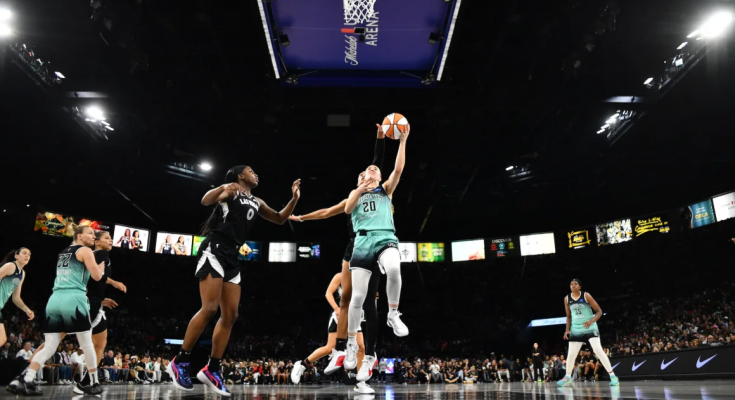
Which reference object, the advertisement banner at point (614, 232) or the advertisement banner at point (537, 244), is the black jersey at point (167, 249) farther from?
the advertisement banner at point (614, 232)

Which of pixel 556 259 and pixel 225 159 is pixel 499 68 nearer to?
pixel 225 159

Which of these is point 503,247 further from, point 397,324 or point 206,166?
point 397,324

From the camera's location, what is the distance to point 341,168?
19375mm

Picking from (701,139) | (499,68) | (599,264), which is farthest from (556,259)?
(499,68)

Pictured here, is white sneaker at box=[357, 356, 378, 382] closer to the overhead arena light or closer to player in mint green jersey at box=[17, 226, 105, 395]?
player in mint green jersey at box=[17, 226, 105, 395]

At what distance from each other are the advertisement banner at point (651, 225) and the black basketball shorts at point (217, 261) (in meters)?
24.4

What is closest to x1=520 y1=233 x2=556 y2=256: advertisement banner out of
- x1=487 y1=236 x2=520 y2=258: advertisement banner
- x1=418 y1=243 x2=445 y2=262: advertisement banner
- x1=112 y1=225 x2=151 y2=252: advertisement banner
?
x1=487 y1=236 x2=520 y2=258: advertisement banner

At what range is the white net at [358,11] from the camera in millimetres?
7590

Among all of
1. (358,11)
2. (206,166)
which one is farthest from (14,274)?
(206,166)

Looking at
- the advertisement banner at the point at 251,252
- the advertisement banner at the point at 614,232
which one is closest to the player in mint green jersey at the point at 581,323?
the advertisement banner at the point at 614,232

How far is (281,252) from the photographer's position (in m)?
29.2

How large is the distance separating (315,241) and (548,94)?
19.4 metres

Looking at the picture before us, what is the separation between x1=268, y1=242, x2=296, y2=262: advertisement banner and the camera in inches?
1144

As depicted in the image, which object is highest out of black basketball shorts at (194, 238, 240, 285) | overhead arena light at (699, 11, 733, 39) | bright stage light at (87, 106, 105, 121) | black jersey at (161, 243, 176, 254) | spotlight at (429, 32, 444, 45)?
bright stage light at (87, 106, 105, 121)
